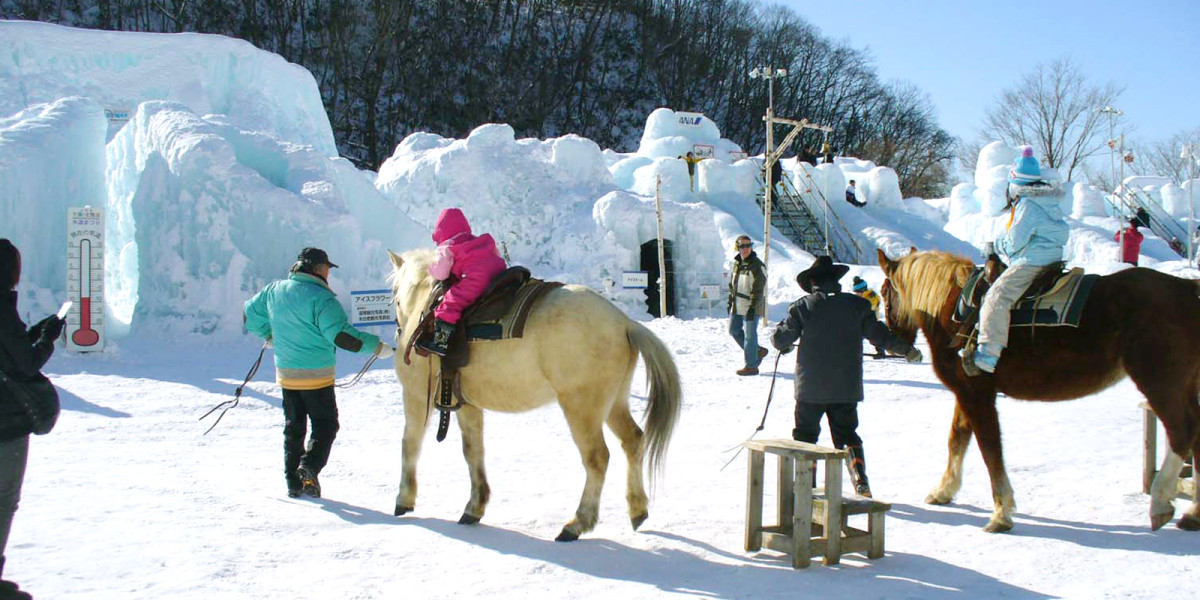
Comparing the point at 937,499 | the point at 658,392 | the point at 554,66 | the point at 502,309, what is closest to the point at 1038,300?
the point at 937,499

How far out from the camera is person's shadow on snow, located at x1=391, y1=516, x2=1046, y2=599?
13.0ft

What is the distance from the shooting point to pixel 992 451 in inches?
201

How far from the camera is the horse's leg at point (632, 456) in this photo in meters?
5.00

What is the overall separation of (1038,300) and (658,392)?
2.16 m

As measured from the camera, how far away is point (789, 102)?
63312 mm

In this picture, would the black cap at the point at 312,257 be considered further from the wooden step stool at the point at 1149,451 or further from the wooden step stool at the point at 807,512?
the wooden step stool at the point at 1149,451

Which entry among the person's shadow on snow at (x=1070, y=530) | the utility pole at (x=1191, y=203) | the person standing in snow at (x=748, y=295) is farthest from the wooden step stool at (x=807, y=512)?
the utility pole at (x=1191, y=203)

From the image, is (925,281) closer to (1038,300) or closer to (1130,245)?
(1038,300)

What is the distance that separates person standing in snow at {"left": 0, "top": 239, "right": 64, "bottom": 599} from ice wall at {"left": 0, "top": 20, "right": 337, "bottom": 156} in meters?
15.4

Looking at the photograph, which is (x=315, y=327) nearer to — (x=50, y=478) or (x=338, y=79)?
(x=50, y=478)

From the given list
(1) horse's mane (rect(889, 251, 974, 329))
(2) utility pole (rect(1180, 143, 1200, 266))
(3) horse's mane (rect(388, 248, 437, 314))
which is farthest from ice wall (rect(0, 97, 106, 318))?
(2) utility pole (rect(1180, 143, 1200, 266))

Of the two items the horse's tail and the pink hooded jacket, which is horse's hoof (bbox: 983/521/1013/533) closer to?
the horse's tail

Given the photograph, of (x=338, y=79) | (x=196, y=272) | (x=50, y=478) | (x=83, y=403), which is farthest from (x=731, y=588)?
(x=338, y=79)

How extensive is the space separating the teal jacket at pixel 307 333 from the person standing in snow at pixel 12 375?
1.98 metres
